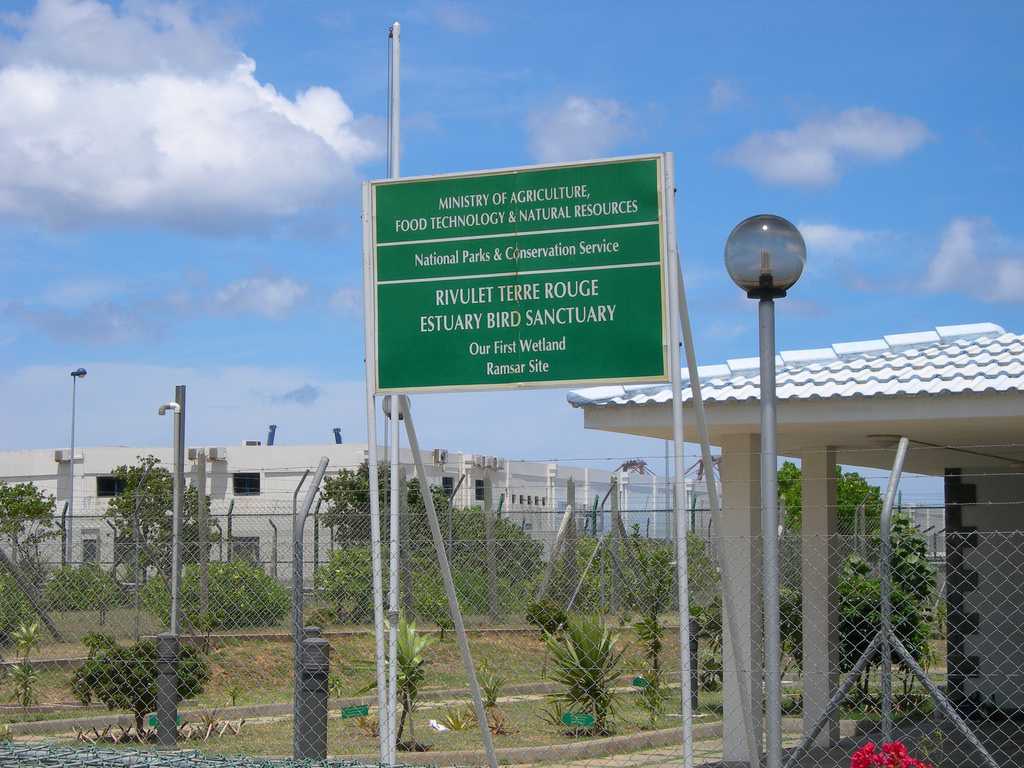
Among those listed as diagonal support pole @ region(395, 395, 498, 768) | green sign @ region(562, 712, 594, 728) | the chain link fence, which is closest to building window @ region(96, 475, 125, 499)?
the chain link fence

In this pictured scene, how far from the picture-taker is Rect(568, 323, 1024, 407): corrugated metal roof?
31.2 ft

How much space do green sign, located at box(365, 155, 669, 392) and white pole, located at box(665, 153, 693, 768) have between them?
1.7 inches

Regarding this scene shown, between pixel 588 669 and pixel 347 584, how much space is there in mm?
8704

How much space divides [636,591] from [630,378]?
49.1 ft

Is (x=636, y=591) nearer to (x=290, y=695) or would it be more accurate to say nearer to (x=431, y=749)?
(x=290, y=695)

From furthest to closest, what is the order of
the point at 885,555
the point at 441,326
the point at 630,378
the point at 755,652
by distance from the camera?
the point at 755,652, the point at 885,555, the point at 441,326, the point at 630,378

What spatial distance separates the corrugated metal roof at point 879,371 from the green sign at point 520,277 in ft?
5.38

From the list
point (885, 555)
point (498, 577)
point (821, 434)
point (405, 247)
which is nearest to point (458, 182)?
point (405, 247)

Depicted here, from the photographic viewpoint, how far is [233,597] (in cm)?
2030

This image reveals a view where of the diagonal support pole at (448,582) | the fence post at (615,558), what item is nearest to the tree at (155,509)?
the fence post at (615,558)

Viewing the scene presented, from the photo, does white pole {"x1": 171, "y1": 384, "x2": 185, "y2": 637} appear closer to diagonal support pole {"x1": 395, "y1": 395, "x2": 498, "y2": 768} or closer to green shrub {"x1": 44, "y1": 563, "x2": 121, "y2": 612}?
green shrub {"x1": 44, "y1": 563, "x2": 121, "y2": 612}

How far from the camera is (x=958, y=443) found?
11.6m

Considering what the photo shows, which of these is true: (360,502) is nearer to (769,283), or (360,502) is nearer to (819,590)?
(819,590)

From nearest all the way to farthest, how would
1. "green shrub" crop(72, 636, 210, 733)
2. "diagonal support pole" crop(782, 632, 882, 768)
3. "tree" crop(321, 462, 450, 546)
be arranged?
1. "diagonal support pole" crop(782, 632, 882, 768)
2. "green shrub" crop(72, 636, 210, 733)
3. "tree" crop(321, 462, 450, 546)
